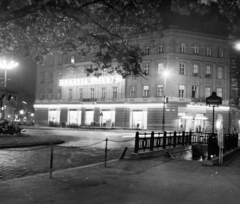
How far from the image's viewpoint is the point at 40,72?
6775cm

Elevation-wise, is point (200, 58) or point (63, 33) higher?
point (200, 58)

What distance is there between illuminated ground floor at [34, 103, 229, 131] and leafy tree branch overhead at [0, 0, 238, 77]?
3453 cm

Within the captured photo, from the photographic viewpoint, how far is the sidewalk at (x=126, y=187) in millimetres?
6426

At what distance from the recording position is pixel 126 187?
24.9 feet

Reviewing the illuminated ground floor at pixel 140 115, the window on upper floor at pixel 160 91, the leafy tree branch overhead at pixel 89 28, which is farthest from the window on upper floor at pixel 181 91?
the leafy tree branch overhead at pixel 89 28

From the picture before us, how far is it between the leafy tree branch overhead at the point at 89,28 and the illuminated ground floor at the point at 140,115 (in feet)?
113

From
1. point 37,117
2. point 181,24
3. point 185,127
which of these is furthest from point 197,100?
point 37,117

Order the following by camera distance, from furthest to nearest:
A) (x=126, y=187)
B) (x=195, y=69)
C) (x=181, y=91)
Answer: (x=195, y=69)
(x=181, y=91)
(x=126, y=187)

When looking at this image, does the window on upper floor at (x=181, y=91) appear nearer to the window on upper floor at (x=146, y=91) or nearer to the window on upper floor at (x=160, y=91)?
the window on upper floor at (x=160, y=91)

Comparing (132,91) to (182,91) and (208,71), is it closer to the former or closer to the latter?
(182,91)

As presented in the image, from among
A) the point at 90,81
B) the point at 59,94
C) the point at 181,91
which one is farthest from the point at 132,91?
the point at 59,94

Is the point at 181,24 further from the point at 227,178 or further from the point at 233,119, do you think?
the point at 227,178

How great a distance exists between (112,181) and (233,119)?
1910 inches

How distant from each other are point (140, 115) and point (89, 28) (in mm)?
42195
